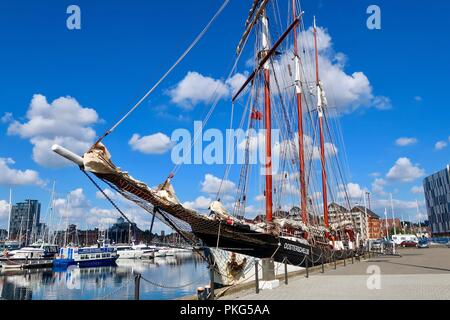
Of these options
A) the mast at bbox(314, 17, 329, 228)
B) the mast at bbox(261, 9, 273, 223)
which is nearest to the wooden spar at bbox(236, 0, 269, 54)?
the mast at bbox(261, 9, 273, 223)

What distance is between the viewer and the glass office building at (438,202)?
99.1m

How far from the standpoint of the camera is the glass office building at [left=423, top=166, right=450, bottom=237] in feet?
325

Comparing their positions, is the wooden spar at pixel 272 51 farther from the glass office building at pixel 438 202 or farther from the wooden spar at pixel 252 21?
the glass office building at pixel 438 202

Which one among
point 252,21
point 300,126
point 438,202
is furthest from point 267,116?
point 438,202

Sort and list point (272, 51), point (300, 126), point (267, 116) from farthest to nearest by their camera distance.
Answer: point (300, 126) < point (272, 51) < point (267, 116)

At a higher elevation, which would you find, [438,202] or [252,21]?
[252,21]

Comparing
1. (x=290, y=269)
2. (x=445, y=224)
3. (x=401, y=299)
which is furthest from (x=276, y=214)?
(x=445, y=224)

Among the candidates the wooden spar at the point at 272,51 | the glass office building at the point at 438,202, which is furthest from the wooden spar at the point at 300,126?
the glass office building at the point at 438,202

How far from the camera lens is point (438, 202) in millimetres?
103875

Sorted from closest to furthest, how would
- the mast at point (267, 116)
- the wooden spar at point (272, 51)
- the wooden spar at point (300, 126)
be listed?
the mast at point (267, 116)
the wooden spar at point (272, 51)
the wooden spar at point (300, 126)

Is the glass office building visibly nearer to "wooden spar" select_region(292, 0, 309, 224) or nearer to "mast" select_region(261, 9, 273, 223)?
"wooden spar" select_region(292, 0, 309, 224)

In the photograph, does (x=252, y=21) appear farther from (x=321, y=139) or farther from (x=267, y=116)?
(x=321, y=139)

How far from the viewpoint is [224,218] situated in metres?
17.4
